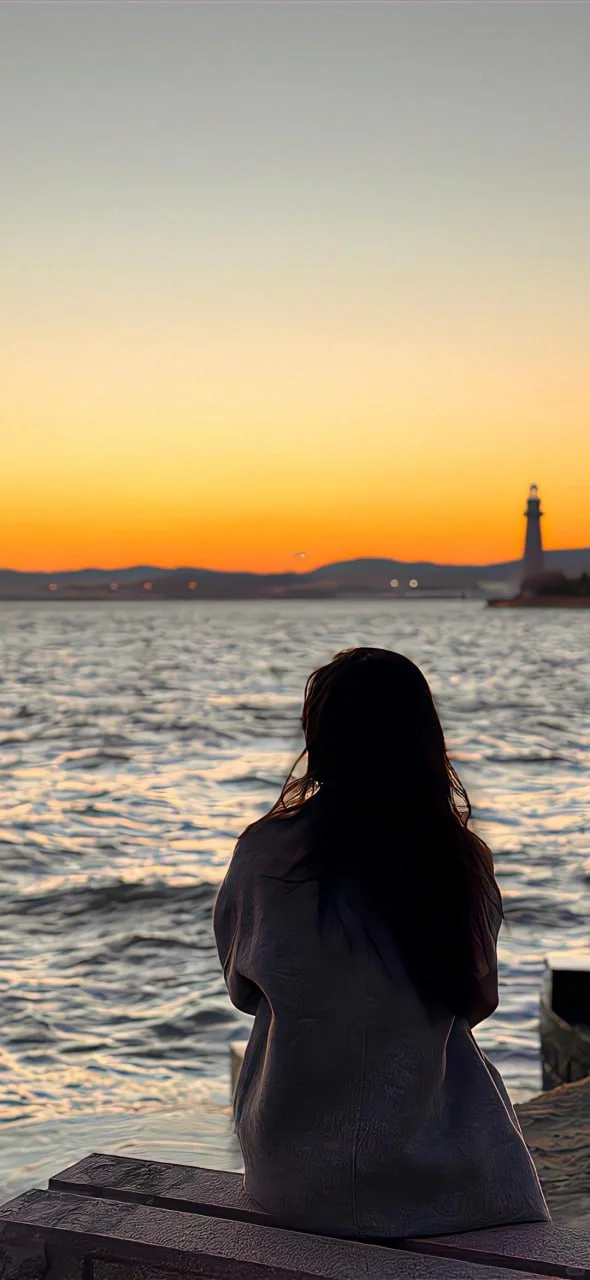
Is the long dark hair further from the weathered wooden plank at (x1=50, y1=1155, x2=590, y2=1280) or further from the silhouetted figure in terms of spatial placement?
the weathered wooden plank at (x1=50, y1=1155, x2=590, y2=1280)

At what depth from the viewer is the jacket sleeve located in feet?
7.96

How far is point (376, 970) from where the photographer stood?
235cm

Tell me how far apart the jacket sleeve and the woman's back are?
15 millimetres

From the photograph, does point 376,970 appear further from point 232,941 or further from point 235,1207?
point 235,1207

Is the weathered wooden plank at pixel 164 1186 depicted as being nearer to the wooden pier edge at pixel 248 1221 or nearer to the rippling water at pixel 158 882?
the wooden pier edge at pixel 248 1221

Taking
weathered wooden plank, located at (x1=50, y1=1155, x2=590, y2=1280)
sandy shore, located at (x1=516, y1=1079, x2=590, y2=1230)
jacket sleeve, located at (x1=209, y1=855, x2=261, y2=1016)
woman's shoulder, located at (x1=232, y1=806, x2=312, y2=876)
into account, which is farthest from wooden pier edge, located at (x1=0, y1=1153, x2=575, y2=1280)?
sandy shore, located at (x1=516, y1=1079, x2=590, y2=1230)

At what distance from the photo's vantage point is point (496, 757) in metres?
26.1

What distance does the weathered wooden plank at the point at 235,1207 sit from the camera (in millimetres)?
2227

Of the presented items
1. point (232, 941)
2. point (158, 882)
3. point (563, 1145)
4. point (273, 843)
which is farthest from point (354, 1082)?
point (158, 882)

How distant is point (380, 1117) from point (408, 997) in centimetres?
22

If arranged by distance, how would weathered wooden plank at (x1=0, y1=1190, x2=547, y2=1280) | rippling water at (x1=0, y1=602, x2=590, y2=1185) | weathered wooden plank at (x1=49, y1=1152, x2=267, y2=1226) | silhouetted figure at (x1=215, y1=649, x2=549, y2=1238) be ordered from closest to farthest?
weathered wooden plank at (x1=0, y1=1190, x2=547, y2=1280) < silhouetted figure at (x1=215, y1=649, x2=549, y2=1238) < weathered wooden plank at (x1=49, y1=1152, x2=267, y2=1226) < rippling water at (x1=0, y1=602, x2=590, y2=1185)

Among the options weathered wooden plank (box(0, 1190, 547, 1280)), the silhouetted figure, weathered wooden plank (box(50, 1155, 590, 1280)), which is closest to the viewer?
weathered wooden plank (box(0, 1190, 547, 1280))

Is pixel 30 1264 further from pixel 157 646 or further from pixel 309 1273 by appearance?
pixel 157 646

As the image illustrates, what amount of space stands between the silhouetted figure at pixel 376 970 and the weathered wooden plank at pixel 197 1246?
0.15 meters
